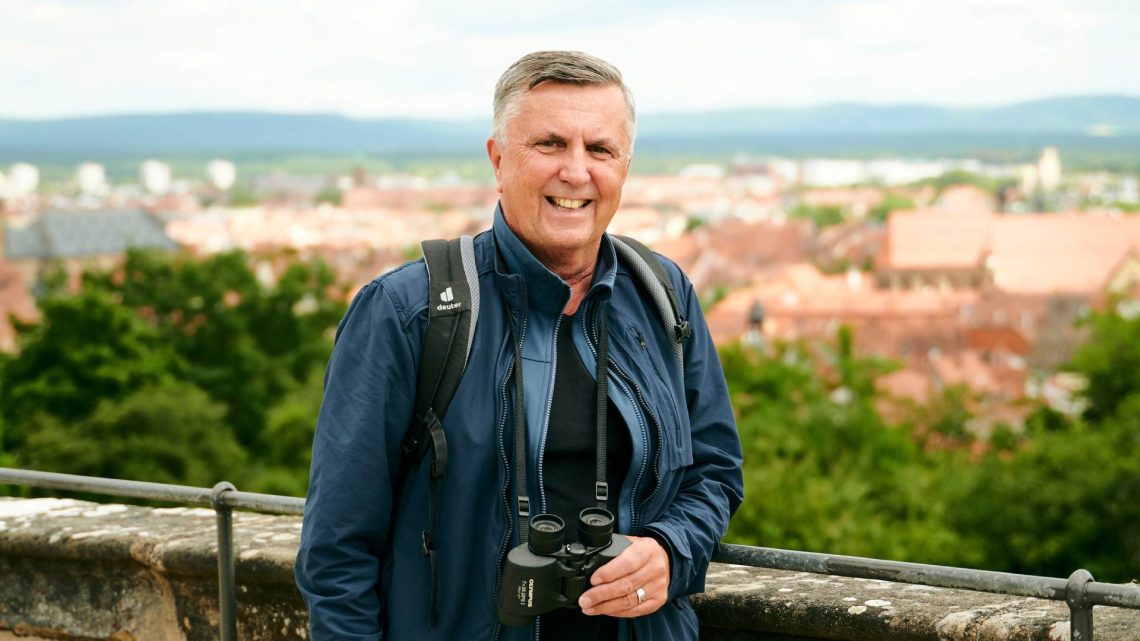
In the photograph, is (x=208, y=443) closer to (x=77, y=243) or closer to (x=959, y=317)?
(x=959, y=317)

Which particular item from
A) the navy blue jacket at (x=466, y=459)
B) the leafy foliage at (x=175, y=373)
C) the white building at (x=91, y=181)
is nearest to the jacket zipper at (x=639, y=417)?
the navy blue jacket at (x=466, y=459)

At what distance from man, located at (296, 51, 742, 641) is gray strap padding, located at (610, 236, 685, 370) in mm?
18

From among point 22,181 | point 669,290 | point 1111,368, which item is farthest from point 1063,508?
point 22,181

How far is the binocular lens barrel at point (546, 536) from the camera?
1698mm

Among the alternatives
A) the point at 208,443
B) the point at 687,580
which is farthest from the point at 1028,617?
the point at 208,443

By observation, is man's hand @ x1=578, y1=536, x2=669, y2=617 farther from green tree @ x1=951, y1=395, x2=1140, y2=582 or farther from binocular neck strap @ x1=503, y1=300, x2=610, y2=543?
green tree @ x1=951, y1=395, x2=1140, y2=582

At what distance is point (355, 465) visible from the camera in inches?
68.4

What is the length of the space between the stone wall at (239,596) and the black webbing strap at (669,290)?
63cm

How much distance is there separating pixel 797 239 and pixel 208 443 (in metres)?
77.6

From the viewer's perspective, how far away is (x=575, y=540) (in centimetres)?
182

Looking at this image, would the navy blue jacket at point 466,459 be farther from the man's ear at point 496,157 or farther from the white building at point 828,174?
the white building at point 828,174

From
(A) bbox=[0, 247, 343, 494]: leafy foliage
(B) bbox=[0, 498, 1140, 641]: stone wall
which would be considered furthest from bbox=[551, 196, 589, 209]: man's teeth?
(A) bbox=[0, 247, 343, 494]: leafy foliage

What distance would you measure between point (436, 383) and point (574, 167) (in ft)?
1.21

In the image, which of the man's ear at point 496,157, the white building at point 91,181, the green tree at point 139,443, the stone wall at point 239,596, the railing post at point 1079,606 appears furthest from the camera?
the white building at point 91,181
